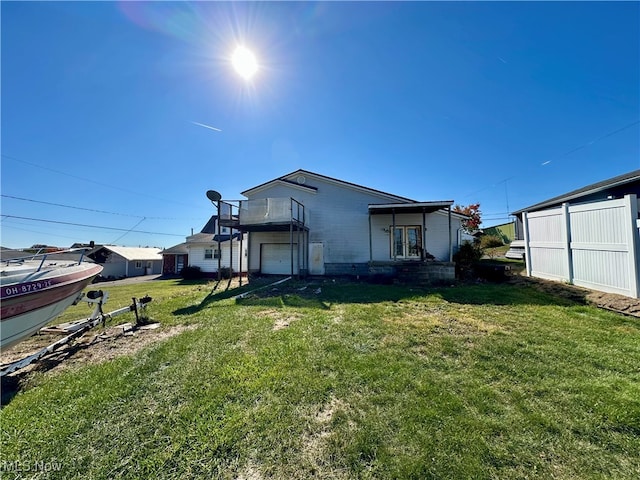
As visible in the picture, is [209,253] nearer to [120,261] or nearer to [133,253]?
[120,261]

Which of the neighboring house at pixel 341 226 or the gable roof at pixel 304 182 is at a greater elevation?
the gable roof at pixel 304 182

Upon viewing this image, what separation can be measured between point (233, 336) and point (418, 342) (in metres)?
3.33

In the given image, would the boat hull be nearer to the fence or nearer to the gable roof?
the gable roof

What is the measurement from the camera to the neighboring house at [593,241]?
5.84 m

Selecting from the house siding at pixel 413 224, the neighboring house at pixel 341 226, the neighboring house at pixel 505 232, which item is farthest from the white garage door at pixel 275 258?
the neighboring house at pixel 505 232

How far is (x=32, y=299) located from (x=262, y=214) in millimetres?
8753

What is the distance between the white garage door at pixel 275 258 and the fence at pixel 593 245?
1119cm

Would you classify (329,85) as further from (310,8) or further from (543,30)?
(543,30)

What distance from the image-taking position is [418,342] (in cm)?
398

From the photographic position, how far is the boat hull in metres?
3.22

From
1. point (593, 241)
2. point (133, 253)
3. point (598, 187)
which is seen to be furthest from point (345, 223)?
point (133, 253)

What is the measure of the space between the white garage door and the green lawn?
9.38 metres

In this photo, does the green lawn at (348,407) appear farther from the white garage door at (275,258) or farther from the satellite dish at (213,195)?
the white garage door at (275,258)

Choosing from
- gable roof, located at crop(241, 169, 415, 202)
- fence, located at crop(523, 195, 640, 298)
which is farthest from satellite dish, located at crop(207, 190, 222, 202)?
fence, located at crop(523, 195, 640, 298)
